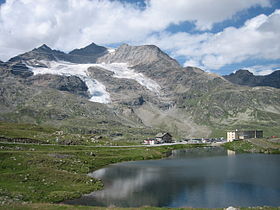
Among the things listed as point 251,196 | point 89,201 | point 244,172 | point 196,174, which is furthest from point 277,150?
point 89,201

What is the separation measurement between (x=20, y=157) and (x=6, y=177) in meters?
16.2

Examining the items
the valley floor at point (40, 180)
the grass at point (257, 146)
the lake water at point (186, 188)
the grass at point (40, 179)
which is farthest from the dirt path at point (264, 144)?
the grass at point (40, 179)

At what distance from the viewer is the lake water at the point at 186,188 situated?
185ft

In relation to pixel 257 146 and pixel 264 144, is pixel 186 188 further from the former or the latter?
pixel 264 144

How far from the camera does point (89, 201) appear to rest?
55469 millimetres

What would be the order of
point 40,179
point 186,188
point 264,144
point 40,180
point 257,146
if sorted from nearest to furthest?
point 40,180, point 40,179, point 186,188, point 257,146, point 264,144

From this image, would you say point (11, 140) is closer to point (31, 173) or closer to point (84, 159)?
point (84, 159)

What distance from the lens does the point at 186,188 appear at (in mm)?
69312

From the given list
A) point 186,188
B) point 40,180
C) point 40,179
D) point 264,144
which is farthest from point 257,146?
point 40,180

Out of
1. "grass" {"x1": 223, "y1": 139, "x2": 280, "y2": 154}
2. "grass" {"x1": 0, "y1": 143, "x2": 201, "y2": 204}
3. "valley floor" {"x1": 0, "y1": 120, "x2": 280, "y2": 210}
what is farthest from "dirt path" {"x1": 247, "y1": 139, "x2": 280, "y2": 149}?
"grass" {"x1": 0, "y1": 143, "x2": 201, "y2": 204}

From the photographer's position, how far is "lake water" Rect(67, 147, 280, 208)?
5634cm

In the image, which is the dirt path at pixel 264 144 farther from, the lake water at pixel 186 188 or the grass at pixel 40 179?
the grass at pixel 40 179

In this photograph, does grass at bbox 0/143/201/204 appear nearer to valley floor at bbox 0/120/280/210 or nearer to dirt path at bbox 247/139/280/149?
valley floor at bbox 0/120/280/210

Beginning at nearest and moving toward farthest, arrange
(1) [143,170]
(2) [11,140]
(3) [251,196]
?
(3) [251,196], (1) [143,170], (2) [11,140]
